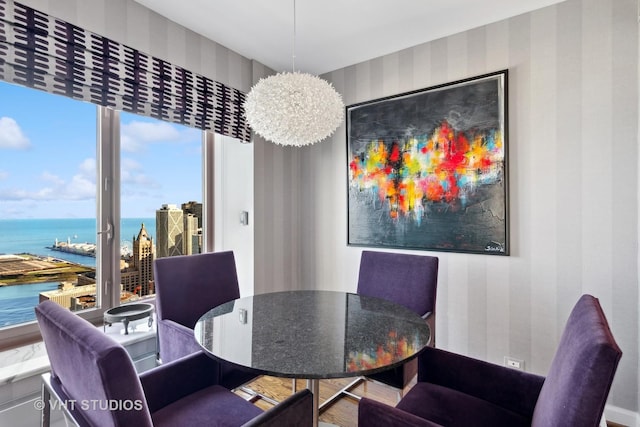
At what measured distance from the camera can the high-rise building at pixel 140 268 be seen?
2264mm

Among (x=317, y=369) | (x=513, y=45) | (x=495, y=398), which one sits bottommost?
(x=495, y=398)

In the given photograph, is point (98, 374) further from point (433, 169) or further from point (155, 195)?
point (433, 169)

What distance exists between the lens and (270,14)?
2.19 metres

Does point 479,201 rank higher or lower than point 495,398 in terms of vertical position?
higher

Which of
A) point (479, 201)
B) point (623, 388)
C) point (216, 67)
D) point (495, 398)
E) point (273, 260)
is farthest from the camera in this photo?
point (273, 260)

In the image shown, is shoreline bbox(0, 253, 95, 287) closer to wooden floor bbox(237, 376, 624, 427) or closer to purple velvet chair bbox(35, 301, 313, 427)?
purple velvet chair bbox(35, 301, 313, 427)

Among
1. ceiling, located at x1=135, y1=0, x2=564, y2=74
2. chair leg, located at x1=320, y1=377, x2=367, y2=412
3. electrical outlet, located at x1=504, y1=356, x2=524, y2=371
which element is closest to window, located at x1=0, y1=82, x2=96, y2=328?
ceiling, located at x1=135, y1=0, x2=564, y2=74

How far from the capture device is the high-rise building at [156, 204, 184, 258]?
2473 mm

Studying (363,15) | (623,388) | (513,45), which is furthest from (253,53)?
(623,388)

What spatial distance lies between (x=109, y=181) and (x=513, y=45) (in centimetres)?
288

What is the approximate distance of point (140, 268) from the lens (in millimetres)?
2344

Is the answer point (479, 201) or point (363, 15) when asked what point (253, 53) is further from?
point (479, 201)

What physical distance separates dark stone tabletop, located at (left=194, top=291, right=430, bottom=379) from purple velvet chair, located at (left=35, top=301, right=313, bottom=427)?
135 millimetres
